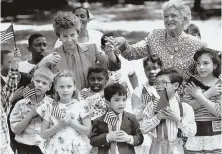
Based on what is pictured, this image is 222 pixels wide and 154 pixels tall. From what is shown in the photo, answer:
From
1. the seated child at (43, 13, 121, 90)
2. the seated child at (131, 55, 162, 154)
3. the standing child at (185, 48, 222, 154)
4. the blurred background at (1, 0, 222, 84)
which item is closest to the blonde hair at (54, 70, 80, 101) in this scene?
the seated child at (43, 13, 121, 90)

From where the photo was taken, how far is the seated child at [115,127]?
2404 millimetres

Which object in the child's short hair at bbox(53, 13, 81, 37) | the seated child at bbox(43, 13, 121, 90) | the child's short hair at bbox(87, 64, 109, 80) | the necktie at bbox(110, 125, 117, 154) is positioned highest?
the child's short hair at bbox(53, 13, 81, 37)

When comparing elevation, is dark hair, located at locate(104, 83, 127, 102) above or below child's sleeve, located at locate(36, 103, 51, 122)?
above

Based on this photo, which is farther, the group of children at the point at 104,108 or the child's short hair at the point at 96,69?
the child's short hair at the point at 96,69

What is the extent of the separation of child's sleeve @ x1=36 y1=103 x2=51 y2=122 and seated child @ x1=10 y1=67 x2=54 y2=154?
0.11 feet

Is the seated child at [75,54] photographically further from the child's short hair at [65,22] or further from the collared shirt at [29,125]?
the collared shirt at [29,125]

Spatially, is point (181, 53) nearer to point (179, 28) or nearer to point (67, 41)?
point (179, 28)

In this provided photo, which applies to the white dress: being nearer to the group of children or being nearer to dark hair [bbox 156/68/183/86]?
the group of children

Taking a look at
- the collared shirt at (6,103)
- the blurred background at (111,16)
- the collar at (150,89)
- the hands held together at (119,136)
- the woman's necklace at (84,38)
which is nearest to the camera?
the hands held together at (119,136)

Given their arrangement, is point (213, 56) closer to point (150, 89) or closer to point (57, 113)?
point (150, 89)

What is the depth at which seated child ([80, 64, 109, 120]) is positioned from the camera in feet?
8.45

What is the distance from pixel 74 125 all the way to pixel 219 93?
73 centimetres

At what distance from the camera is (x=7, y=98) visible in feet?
8.46

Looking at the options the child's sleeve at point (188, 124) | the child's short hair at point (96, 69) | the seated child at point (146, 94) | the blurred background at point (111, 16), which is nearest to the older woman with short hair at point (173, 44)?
the seated child at point (146, 94)
